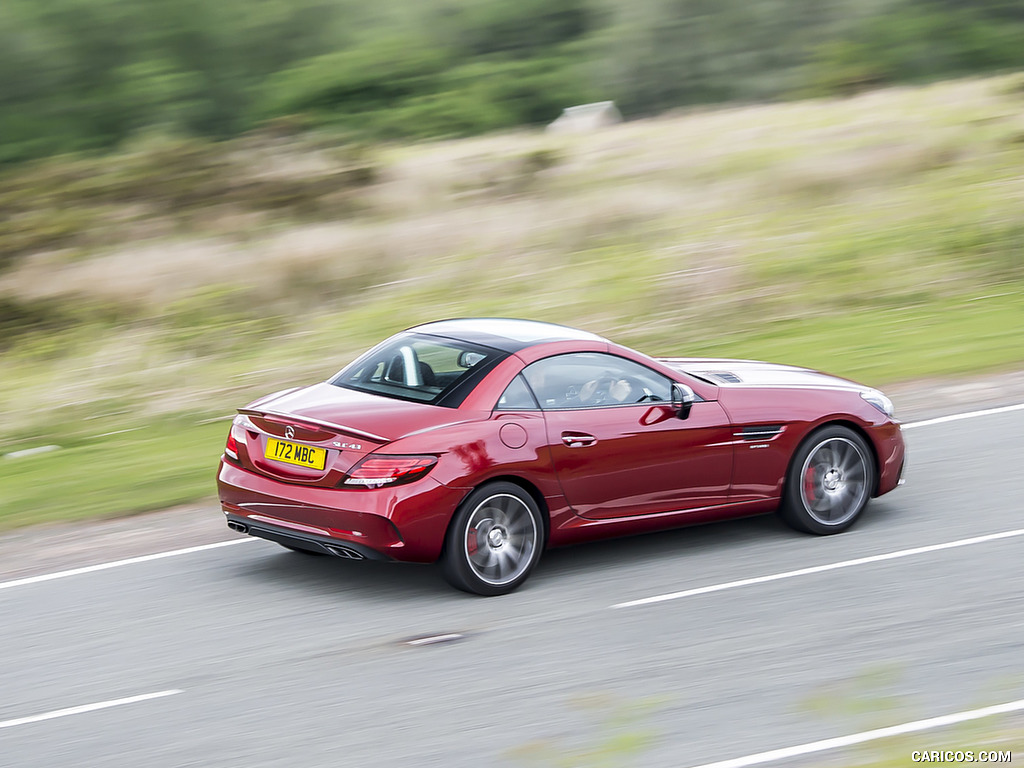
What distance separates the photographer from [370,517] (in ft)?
22.4

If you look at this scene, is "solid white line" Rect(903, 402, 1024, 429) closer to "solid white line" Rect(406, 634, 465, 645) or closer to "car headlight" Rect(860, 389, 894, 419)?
"car headlight" Rect(860, 389, 894, 419)

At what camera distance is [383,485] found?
684 cm

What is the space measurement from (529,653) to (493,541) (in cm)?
90

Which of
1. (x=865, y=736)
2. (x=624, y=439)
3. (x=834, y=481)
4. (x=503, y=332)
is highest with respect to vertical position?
(x=503, y=332)

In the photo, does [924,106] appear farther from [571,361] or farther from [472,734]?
[472,734]

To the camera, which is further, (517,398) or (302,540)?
(517,398)

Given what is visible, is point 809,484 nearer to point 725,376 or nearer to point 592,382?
point 725,376

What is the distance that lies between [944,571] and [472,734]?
3378 millimetres

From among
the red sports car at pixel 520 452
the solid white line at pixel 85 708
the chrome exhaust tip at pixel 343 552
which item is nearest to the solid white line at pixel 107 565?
the red sports car at pixel 520 452

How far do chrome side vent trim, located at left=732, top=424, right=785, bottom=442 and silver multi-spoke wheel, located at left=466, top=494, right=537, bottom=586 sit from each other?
4.99ft

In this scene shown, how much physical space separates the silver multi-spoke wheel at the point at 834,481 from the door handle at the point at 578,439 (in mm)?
1594

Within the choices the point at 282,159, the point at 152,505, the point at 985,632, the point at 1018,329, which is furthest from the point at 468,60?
the point at 985,632

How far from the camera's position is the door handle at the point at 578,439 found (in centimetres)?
734

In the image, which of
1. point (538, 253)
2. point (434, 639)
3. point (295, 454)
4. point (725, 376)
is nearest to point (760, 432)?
point (725, 376)
